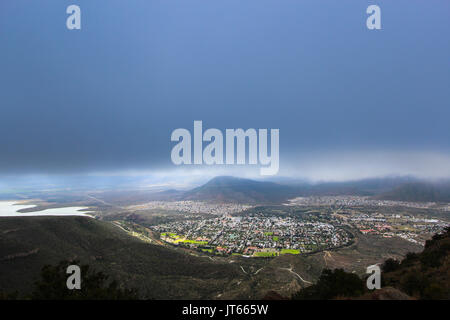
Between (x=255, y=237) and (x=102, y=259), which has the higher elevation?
(x=102, y=259)

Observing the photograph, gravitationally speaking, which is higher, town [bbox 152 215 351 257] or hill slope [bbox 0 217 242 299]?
hill slope [bbox 0 217 242 299]

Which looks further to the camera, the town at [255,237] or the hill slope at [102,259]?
the town at [255,237]

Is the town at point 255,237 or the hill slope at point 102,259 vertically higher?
the hill slope at point 102,259

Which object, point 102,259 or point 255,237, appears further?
point 255,237

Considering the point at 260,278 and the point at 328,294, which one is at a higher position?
the point at 328,294

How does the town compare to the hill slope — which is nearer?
the hill slope
